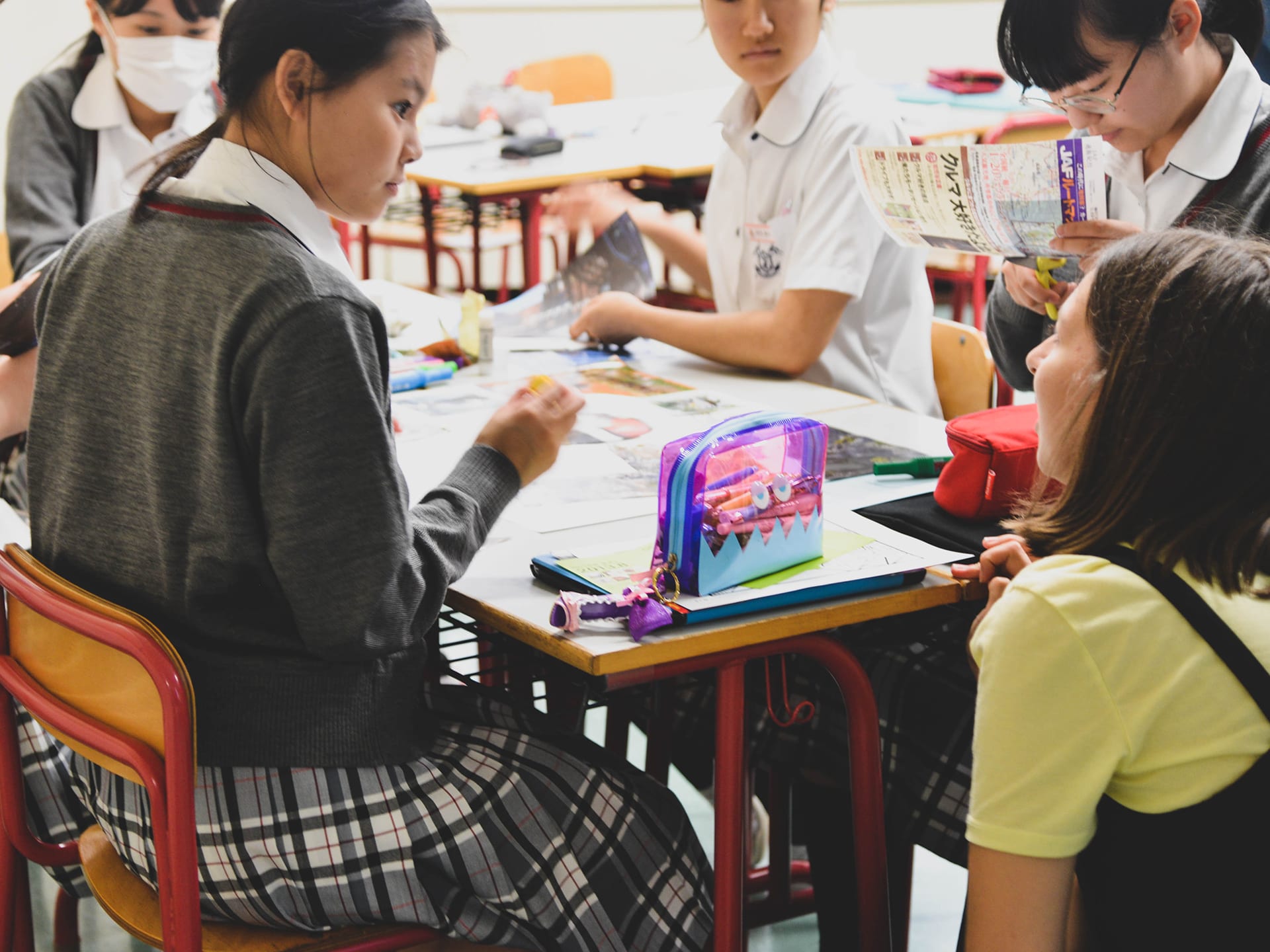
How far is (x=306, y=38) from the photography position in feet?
3.85

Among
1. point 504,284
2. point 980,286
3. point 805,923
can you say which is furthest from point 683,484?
point 980,286

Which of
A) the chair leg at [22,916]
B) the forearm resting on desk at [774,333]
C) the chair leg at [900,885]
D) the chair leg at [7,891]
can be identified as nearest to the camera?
the chair leg at [7,891]

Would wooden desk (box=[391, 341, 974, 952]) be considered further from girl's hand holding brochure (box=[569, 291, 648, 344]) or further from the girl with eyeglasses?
girl's hand holding brochure (box=[569, 291, 648, 344])

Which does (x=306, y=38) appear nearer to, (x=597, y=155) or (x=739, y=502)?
(x=739, y=502)

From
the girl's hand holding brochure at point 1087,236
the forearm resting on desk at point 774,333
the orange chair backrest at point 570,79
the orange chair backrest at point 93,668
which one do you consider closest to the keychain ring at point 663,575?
the orange chair backrest at point 93,668

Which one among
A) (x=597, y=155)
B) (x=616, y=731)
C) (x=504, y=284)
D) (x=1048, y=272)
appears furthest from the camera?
(x=504, y=284)

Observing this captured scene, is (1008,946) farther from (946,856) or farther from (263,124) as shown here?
(263,124)

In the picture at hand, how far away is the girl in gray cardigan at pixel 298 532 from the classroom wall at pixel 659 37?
5.03 metres

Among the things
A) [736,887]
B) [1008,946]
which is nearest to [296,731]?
[736,887]

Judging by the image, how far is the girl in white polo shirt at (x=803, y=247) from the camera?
2.20 meters

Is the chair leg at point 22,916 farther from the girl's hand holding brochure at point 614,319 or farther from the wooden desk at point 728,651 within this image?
the girl's hand holding brochure at point 614,319

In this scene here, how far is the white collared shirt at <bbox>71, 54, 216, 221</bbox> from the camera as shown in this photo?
2605 mm

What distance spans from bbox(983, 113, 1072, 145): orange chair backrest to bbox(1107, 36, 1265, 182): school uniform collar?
2729 millimetres

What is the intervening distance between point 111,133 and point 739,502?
192 centimetres
